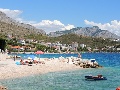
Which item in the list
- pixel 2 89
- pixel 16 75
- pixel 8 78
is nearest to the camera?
pixel 2 89

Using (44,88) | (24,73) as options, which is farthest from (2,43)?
(44,88)

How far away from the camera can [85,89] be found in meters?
34.6

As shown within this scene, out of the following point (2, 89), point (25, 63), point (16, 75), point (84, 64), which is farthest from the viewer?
point (84, 64)

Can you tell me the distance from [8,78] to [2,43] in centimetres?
5734

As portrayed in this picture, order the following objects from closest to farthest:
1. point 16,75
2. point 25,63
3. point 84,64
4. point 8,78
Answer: point 8,78
point 16,75
point 25,63
point 84,64

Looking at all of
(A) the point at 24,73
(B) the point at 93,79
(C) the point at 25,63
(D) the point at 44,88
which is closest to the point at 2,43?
(C) the point at 25,63

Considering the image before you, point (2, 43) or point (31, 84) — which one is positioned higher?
point (2, 43)

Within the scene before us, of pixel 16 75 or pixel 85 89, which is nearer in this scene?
pixel 85 89

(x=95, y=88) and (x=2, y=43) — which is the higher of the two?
(x=2, y=43)

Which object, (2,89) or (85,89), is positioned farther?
(85,89)

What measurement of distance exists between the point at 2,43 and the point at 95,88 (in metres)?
66.4

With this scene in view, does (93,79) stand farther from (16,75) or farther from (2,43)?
(2,43)

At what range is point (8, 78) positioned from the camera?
137ft

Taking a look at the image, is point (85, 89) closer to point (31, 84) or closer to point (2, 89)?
point (31, 84)
